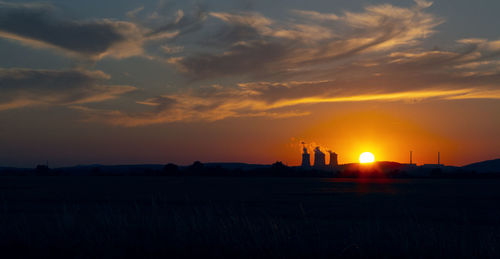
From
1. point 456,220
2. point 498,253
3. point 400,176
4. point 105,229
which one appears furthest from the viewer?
point 400,176

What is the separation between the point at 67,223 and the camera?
1241 cm

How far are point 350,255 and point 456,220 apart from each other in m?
21.7

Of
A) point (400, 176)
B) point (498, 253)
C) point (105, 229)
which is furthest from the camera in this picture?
point (400, 176)

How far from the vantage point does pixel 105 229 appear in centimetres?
1184

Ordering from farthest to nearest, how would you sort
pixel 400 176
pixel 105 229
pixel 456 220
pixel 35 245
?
1. pixel 400 176
2. pixel 456 220
3. pixel 105 229
4. pixel 35 245

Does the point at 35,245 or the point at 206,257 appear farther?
the point at 35,245

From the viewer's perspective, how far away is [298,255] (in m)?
A: 9.88

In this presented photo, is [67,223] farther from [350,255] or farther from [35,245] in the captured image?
[350,255]

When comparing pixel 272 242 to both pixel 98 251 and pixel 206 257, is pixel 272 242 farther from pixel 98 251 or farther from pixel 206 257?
pixel 98 251

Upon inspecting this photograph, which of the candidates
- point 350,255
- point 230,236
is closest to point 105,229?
point 230,236

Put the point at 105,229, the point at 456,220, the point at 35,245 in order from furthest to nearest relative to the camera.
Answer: the point at 456,220, the point at 105,229, the point at 35,245

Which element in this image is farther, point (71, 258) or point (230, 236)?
point (230, 236)

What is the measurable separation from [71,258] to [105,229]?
210cm

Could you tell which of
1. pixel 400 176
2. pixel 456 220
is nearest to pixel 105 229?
pixel 456 220
